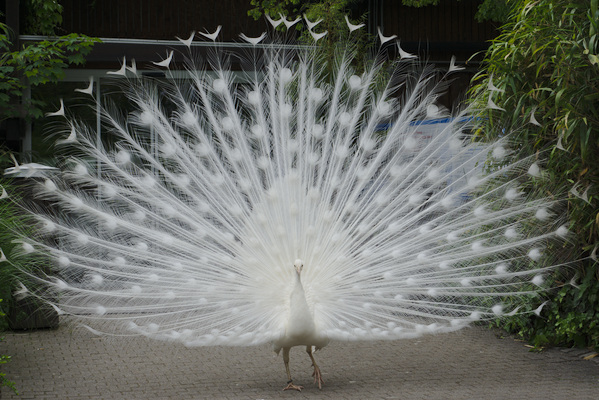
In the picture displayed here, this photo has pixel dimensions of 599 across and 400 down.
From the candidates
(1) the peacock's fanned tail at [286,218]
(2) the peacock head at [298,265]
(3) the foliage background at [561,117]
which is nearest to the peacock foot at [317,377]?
(1) the peacock's fanned tail at [286,218]

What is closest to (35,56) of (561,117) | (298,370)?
(298,370)

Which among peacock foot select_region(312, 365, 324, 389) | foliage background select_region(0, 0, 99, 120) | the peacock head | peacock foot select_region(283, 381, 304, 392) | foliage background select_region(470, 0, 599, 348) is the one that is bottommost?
peacock foot select_region(283, 381, 304, 392)

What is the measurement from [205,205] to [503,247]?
2.51m

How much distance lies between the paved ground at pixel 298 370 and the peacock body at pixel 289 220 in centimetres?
50

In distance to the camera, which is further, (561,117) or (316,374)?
(561,117)

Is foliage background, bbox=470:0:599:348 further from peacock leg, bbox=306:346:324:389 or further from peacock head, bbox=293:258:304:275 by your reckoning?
peacock leg, bbox=306:346:324:389

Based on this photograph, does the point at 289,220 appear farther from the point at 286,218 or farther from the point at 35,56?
the point at 35,56

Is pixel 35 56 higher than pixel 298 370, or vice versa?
pixel 35 56

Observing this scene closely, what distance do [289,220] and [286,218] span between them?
3 centimetres

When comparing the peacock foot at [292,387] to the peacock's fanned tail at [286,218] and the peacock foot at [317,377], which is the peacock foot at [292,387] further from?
the peacock's fanned tail at [286,218]

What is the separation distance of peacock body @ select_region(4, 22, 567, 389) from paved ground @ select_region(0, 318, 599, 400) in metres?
0.50

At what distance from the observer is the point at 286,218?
6.30 metres

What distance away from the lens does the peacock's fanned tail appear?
20.0 feet

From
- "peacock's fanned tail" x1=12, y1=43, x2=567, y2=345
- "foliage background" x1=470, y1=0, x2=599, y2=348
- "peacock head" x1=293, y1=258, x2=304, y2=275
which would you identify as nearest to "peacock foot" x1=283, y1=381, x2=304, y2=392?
"peacock's fanned tail" x1=12, y1=43, x2=567, y2=345
